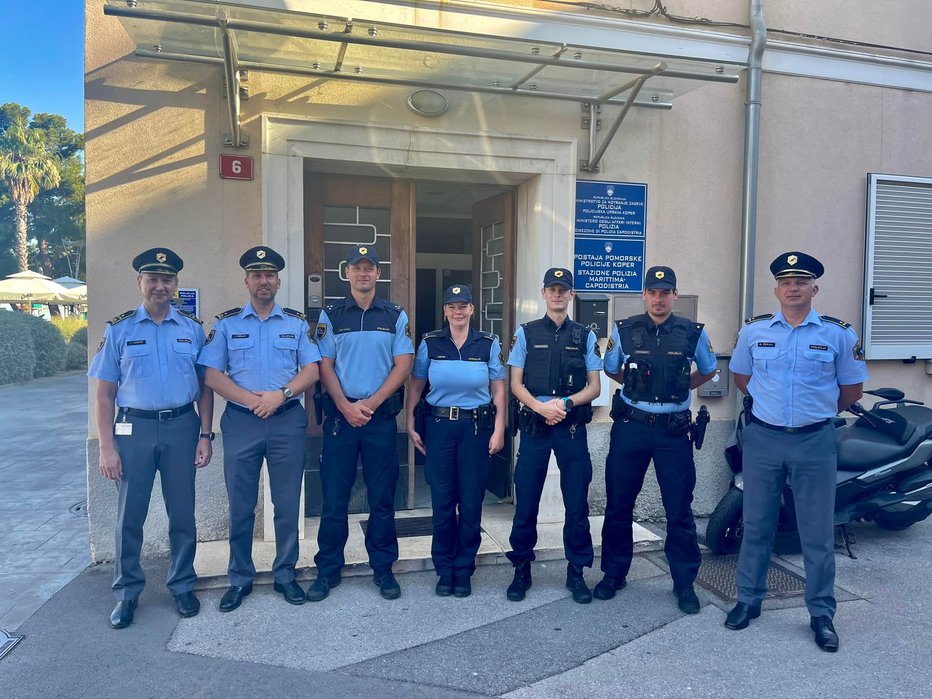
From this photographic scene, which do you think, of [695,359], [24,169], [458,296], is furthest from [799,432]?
[24,169]

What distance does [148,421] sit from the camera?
375cm

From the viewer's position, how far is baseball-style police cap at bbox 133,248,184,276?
3780 millimetres

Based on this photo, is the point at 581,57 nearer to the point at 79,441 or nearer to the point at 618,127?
the point at 618,127

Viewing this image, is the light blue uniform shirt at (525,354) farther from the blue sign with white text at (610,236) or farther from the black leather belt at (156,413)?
the black leather belt at (156,413)

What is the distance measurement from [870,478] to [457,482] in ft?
9.42

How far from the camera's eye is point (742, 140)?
18.8ft

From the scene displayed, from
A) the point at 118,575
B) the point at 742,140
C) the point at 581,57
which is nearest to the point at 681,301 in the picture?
the point at 742,140

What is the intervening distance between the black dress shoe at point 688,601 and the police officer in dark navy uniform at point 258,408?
2.20 metres

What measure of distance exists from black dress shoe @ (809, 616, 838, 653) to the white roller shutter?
3.29 meters

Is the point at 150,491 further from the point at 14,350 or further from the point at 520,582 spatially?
the point at 14,350

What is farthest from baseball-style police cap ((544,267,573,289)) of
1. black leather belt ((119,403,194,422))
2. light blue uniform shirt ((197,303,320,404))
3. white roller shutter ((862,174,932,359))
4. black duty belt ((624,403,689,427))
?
white roller shutter ((862,174,932,359))

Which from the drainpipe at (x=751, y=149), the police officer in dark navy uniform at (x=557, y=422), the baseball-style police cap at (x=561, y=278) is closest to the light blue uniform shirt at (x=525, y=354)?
A: the police officer in dark navy uniform at (x=557, y=422)

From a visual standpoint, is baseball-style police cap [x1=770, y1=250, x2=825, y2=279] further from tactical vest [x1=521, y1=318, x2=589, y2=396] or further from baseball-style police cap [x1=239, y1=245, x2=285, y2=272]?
baseball-style police cap [x1=239, y1=245, x2=285, y2=272]

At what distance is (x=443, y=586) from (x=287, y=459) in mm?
1212
